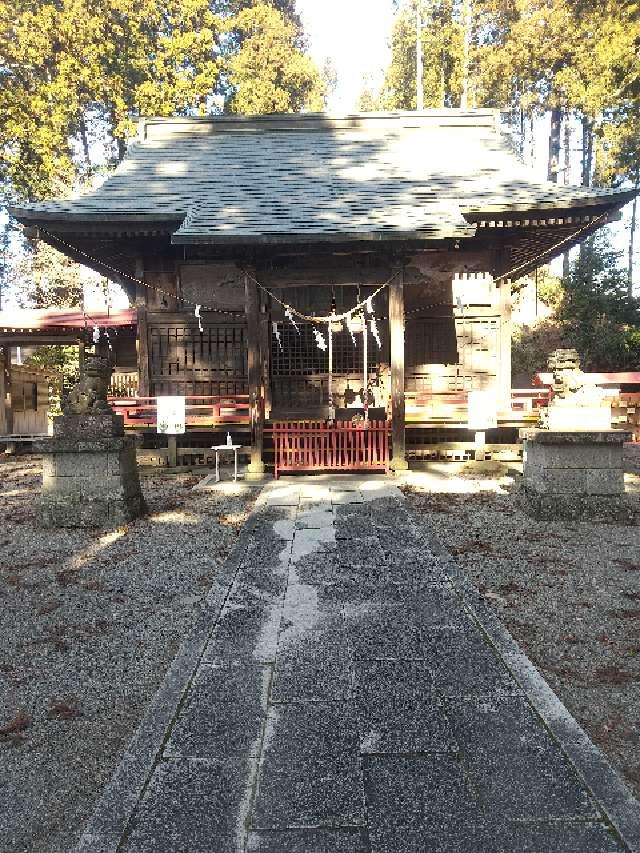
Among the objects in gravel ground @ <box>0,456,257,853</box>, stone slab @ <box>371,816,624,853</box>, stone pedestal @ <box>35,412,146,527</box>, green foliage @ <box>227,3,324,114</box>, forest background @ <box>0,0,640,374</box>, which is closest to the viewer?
stone slab @ <box>371,816,624,853</box>

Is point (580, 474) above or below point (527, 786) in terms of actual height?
above

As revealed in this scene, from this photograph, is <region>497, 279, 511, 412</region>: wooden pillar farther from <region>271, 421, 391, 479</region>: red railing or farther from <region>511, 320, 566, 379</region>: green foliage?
<region>511, 320, 566, 379</region>: green foliage

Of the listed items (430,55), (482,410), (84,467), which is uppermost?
(430,55)

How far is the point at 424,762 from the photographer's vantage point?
2359mm

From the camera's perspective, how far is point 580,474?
673 cm

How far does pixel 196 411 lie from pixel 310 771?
31.7 feet

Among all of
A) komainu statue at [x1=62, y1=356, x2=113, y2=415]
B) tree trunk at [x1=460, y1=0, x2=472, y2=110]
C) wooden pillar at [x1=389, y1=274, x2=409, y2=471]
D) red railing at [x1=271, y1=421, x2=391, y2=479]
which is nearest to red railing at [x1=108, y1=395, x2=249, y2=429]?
red railing at [x1=271, y1=421, x2=391, y2=479]

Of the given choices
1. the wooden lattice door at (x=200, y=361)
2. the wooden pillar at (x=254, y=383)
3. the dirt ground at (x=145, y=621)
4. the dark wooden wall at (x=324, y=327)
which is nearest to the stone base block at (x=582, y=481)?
the dirt ground at (x=145, y=621)

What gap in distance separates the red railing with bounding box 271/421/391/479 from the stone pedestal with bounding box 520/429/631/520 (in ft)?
10.2

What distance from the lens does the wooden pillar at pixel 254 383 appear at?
974 cm

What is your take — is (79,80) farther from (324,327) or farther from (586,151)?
(586,151)

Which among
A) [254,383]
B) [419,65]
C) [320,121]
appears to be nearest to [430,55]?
[419,65]

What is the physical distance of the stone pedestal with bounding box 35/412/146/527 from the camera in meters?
6.81

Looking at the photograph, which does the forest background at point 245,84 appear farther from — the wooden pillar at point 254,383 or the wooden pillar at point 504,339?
the wooden pillar at point 254,383
